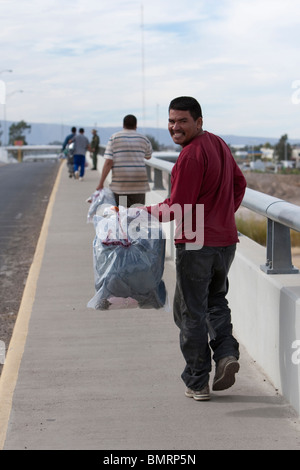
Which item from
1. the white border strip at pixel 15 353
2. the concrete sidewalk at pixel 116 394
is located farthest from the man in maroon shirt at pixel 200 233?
the white border strip at pixel 15 353

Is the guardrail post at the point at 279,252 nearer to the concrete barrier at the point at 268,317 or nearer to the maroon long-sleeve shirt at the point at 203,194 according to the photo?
the concrete barrier at the point at 268,317

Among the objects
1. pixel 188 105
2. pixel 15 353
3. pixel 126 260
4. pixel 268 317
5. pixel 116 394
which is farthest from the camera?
pixel 15 353

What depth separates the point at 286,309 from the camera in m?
5.65

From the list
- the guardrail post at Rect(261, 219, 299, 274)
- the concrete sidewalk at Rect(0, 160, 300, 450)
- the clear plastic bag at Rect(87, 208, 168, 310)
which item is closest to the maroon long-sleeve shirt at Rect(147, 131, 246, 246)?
the clear plastic bag at Rect(87, 208, 168, 310)

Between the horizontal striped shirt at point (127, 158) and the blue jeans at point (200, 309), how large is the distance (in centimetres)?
483

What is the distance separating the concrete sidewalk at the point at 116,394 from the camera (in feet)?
16.8

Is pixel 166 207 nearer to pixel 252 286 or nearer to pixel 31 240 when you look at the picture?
pixel 252 286

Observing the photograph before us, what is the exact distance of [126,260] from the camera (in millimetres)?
6293

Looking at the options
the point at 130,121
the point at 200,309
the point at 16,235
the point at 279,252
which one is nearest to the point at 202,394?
the point at 200,309

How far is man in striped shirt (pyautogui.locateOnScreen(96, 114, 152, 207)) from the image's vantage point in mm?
10586

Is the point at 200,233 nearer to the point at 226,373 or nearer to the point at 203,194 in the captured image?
the point at 203,194

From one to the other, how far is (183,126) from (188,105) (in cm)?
13

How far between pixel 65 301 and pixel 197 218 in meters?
3.57

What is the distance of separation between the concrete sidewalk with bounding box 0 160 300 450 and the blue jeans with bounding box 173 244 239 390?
23 cm
